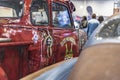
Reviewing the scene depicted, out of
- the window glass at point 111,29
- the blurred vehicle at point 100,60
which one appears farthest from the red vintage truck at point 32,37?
the blurred vehicle at point 100,60

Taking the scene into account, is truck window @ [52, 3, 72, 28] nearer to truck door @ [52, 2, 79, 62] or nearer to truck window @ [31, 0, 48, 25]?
truck door @ [52, 2, 79, 62]

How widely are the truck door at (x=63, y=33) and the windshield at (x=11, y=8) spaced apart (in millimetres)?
646

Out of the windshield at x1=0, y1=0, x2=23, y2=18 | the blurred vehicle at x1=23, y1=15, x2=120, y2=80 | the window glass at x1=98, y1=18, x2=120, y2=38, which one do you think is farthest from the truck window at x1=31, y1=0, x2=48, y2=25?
the blurred vehicle at x1=23, y1=15, x2=120, y2=80

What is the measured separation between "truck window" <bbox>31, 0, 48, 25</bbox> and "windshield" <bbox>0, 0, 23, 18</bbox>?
0.19 metres

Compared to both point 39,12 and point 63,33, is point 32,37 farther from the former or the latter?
point 63,33

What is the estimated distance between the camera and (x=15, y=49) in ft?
14.0

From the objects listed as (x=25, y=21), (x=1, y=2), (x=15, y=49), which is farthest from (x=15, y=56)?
(x=1, y=2)

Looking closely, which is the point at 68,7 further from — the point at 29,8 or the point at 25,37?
the point at 25,37

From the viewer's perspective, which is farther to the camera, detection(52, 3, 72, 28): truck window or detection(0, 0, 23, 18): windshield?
detection(52, 3, 72, 28): truck window

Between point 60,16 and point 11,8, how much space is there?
1.18 metres

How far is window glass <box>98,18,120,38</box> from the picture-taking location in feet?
9.21

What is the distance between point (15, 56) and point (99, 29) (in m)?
1.57

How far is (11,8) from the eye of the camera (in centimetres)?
494

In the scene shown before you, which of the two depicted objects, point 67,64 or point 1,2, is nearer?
point 67,64
